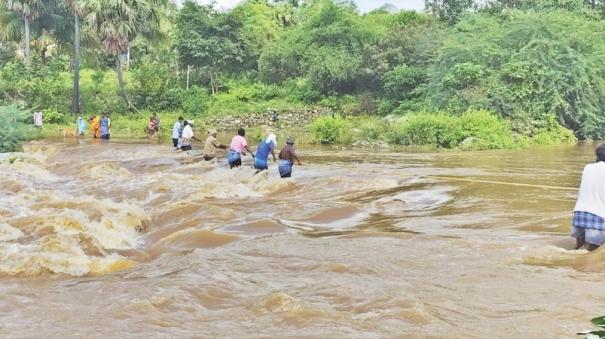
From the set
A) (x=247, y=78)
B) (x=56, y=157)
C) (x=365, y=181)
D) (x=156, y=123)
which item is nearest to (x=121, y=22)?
(x=156, y=123)

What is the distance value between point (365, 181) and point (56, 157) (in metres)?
12.8

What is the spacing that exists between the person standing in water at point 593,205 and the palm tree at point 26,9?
3429 centimetres

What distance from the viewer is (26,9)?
36125 mm

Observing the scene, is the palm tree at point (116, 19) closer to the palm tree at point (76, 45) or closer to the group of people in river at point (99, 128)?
the palm tree at point (76, 45)

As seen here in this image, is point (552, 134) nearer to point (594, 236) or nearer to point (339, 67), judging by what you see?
point (339, 67)

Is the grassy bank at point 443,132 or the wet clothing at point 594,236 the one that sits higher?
the grassy bank at point 443,132

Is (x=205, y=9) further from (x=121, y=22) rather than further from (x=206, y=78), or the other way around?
(x=121, y=22)

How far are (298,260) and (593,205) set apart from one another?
3.58 metres

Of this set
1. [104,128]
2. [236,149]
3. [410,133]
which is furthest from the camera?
[104,128]

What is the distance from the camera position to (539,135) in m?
28.7

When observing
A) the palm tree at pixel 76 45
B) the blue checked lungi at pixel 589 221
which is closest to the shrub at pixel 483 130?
the blue checked lungi at pixel 589 221

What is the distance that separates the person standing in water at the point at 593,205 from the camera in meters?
8.05

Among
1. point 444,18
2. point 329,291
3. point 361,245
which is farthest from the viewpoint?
point 444,18

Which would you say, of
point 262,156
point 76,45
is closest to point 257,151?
point 262,156
